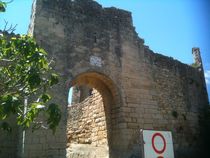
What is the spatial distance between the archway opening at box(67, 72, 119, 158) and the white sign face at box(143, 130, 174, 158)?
5.31 m

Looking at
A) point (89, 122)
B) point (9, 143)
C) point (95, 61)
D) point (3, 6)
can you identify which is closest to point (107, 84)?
point (95, 61)

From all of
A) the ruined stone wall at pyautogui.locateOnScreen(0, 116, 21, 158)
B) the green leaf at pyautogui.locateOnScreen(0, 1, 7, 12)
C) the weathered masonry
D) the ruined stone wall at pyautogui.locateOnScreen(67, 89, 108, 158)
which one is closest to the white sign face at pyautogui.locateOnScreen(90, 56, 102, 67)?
the weathered masonry

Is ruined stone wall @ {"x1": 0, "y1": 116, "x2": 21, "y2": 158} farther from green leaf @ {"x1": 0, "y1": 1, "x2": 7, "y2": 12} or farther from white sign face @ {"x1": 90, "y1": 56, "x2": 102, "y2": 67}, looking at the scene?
green leaf @ {"x1": 0, "y1": 1, "x2": 7, "y2": 12}

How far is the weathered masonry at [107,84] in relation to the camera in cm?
753

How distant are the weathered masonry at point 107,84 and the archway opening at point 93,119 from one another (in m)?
0.03

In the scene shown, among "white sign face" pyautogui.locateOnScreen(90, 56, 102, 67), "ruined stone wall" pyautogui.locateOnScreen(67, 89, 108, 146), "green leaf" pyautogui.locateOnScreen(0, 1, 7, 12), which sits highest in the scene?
"white sign face" pyautogui.locateOnScreen(90, 56, 102, 67)

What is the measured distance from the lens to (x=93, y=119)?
10383 mm

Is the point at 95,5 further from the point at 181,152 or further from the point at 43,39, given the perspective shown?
the point at 181,152

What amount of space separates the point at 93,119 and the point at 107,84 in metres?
2.26

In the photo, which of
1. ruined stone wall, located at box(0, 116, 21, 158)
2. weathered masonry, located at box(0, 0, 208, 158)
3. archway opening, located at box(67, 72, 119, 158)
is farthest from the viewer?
archway opening, located at box(67, 72, 119, 158)

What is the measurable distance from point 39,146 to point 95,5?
490 cm

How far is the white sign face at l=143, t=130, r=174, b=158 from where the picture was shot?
2.81 metres

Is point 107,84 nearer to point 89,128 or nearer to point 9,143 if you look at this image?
point 89,128

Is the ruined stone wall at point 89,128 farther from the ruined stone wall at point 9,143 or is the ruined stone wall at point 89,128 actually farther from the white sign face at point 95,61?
the ruined stone wall at point 9,143
